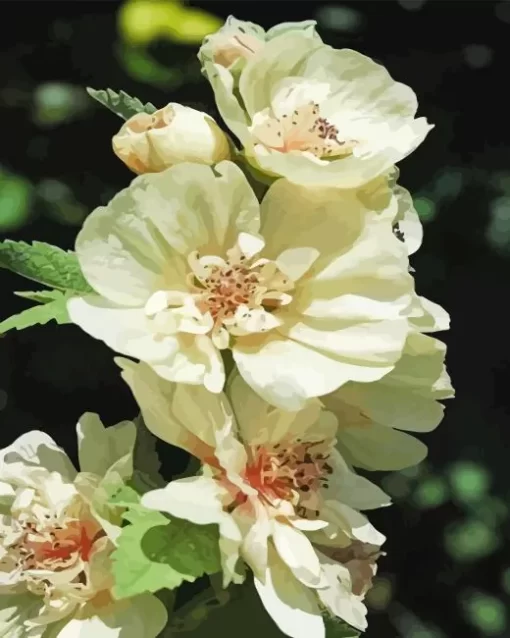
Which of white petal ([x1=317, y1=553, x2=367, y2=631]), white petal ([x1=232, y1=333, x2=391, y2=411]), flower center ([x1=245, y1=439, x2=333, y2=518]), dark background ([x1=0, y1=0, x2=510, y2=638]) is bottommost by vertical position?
dark background ([x1=0, y1=0, x2=510, y2=638])

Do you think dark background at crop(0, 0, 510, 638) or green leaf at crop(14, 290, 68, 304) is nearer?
green leaf at crop(14, 290, 68, 304)

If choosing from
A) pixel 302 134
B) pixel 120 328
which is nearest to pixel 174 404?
pixel 120 328

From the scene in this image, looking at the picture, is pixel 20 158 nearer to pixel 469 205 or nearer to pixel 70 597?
pixel 469 205

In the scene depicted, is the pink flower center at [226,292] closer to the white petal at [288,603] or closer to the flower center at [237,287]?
the flower center at [237,287]

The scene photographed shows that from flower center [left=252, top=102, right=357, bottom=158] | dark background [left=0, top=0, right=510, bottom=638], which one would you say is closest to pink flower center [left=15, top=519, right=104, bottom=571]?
flower center [left=252, top=102, right=357, bottom=158]

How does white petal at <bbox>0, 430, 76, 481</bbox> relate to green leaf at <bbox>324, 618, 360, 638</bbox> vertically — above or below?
above

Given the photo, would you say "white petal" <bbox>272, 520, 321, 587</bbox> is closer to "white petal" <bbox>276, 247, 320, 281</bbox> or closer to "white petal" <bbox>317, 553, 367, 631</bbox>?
"white petal" <bbox>317, 553, 367, 631</bbox>
